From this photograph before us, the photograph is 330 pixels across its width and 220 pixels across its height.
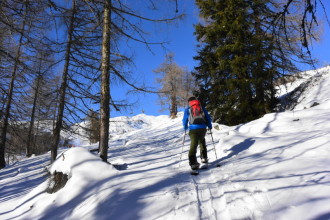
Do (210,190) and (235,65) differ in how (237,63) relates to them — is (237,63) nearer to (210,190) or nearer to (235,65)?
(235,65)

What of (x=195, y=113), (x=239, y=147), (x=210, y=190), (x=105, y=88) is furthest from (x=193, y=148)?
(x=105, y=88)

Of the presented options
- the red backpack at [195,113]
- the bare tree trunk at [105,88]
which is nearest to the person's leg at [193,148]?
the red backpack at [195,113]

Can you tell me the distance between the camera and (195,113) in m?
4.82

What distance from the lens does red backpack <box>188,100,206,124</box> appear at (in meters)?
4.73

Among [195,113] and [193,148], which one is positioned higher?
[195,113]

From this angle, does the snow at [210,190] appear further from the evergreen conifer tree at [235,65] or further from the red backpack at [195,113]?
the evergreen conifer tree at [235,65]

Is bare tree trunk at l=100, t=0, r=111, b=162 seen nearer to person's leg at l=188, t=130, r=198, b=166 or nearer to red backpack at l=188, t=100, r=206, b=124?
red backpack at l=188, t=100, r=206, b=124

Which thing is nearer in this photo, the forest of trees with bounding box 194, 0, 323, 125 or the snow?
the snow

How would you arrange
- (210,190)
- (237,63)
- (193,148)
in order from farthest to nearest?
1. (237,63)
2. (193,148)
3. (210,190)

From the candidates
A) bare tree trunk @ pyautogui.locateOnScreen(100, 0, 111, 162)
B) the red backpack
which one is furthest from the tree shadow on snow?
bare tree trunk @ pyautogui.locateOnScreen(100, 0, 111, 162)

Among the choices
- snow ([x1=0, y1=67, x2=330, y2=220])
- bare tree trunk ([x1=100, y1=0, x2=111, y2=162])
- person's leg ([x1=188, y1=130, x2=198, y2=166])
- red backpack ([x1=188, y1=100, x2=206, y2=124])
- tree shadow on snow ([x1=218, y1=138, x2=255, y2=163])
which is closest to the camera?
snow ([x1=0, y1=67, x2=330, y2=220])

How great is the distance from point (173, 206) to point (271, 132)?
5520 mm

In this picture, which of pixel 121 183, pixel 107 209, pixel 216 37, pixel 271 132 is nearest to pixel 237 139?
pixel 271 132

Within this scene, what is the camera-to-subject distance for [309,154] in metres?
3.78
